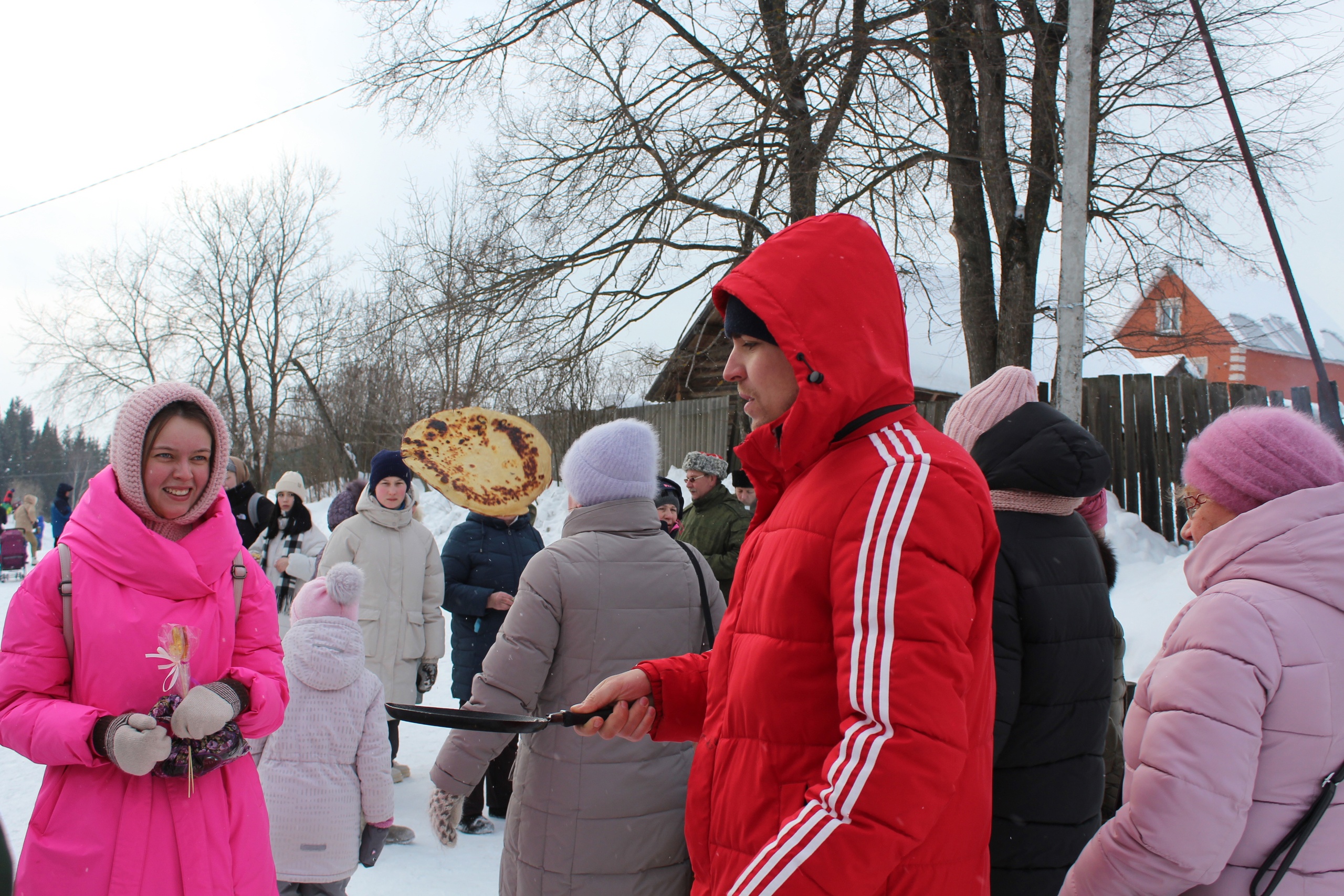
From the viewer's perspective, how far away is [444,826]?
2.60 m

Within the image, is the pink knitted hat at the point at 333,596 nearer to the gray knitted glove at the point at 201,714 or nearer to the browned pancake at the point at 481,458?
the gray knitted glove at the point at 201,714

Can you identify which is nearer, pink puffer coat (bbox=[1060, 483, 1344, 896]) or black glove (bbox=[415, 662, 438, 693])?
pink puffer coat (bbox=[1060, 483, 1344, 896])

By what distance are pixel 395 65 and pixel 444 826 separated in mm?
8851

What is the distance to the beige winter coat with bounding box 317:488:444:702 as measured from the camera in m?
4.98

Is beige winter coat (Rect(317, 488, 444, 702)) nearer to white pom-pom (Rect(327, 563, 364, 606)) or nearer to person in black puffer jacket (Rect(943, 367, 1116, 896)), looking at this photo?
white pom-pom (Rect(327, 563, 364, 606))

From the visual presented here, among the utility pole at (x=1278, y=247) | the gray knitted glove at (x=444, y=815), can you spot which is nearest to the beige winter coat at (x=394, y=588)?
the gray knitted glove at (x=444, y=815)

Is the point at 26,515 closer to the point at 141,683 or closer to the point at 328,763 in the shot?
the point at 328,763

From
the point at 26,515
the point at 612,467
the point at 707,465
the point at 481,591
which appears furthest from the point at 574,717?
the point at 26,515

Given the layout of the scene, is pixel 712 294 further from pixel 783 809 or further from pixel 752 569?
pixel 783 809

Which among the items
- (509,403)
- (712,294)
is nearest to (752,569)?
(712,294)

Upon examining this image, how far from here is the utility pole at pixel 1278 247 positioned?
6.79m

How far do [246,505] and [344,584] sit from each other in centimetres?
284

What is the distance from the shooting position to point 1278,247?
22.7 ft

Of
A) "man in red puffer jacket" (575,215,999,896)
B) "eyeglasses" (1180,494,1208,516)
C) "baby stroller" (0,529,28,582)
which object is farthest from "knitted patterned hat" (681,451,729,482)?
"baby stroller" (0,529,28,582)
